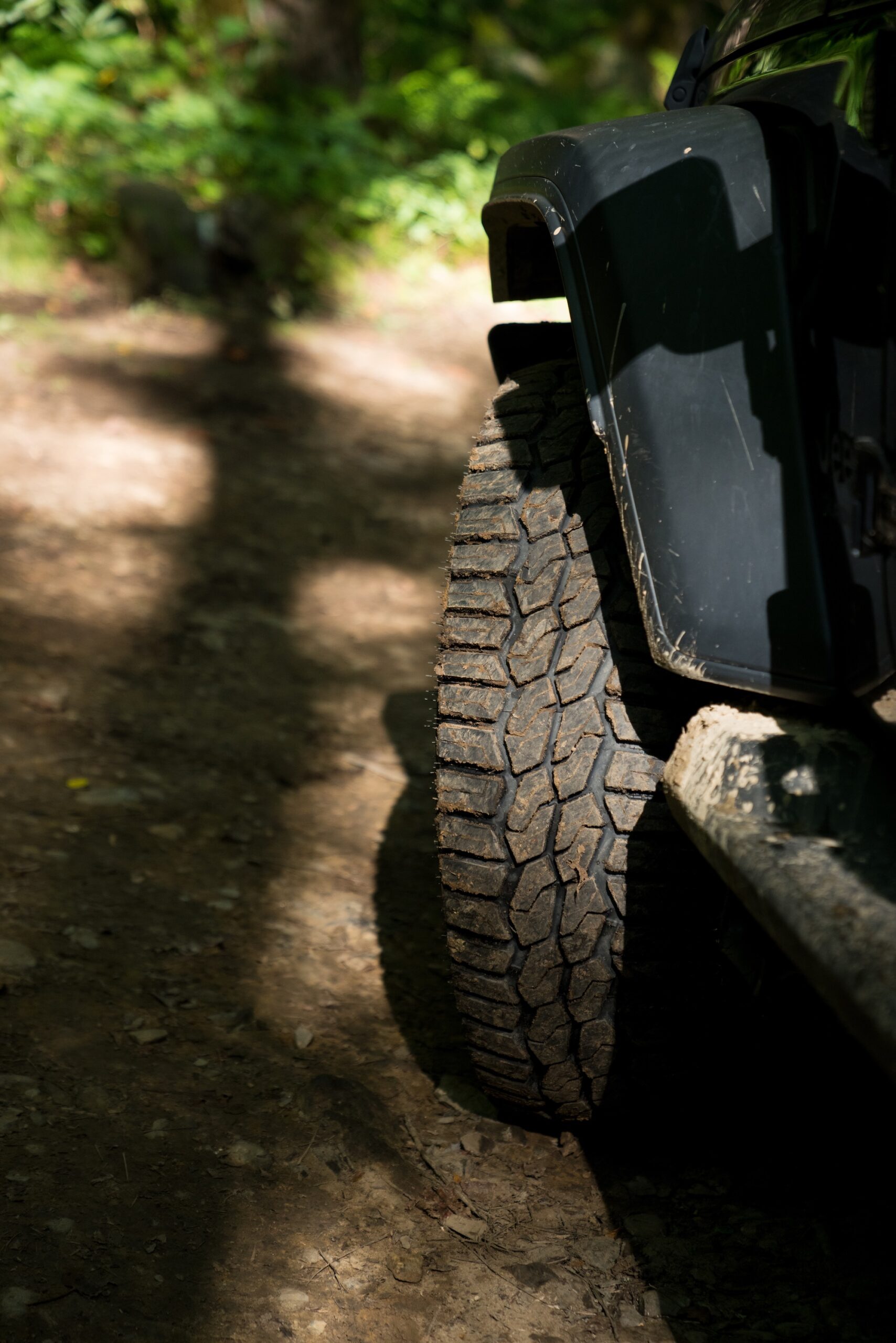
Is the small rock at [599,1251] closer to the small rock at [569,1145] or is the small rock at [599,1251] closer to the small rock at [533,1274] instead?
the small rock at [533,1274]

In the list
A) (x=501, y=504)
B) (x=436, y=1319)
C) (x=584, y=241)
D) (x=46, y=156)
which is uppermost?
(x=46, y=156)

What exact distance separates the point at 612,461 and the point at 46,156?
6621 mm

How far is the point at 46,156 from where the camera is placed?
6816 mm

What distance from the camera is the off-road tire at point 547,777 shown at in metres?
1.58

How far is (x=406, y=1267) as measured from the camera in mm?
1567

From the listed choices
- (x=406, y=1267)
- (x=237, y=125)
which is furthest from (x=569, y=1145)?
(x=237, y=125)

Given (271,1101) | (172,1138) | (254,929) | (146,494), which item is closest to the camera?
(172,1138)

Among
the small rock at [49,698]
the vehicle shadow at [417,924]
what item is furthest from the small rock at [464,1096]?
the small rock at [49,698]

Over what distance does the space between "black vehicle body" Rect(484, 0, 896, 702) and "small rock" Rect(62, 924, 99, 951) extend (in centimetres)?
131

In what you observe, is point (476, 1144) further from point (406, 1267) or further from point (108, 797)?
point (108, 797)

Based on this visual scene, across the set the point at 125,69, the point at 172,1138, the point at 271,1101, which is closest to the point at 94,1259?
the point at 172,1138

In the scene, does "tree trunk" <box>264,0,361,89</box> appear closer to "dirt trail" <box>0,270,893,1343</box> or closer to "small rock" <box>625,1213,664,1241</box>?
"dirt trail" <box>0,270,893,1343</box>

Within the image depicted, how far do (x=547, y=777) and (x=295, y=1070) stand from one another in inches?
29.5

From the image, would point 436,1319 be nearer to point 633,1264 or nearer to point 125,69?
point 633,1264
